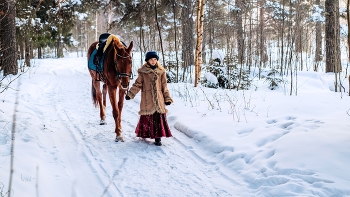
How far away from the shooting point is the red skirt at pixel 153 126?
17.2 ft

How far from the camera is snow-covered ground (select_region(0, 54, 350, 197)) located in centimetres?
350

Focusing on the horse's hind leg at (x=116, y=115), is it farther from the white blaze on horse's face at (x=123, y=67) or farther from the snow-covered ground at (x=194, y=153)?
the white blaze on horse's face at (x=123, y=67)

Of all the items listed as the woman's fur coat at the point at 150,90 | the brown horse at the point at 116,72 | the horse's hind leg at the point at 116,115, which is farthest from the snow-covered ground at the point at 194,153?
the woman's fur coat at the point at 150,90

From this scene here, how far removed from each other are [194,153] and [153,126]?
3.12 ft

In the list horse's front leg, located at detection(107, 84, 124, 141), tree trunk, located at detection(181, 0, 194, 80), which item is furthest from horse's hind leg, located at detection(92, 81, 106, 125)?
tree trunk, located at detection(181, 0, 194, 80)

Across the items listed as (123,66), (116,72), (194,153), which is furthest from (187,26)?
(194,153)

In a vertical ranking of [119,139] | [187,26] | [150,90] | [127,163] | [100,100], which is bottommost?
[127,163]

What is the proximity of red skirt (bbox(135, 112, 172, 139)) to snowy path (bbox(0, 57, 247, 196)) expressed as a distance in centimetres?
19

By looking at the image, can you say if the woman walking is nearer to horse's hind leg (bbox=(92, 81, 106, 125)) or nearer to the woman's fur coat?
the woman's fur coat

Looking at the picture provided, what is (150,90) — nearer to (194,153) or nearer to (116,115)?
(116,115)

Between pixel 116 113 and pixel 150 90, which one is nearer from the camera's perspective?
pixel 150 90

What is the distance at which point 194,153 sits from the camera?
15.8 ft

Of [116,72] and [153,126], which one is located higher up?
[116,72]

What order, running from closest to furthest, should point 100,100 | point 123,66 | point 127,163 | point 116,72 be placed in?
point 127,163
point 123,66
point 116,72
point 100,100
